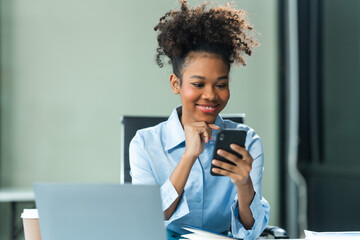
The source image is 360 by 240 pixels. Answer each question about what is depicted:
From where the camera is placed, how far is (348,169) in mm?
2932

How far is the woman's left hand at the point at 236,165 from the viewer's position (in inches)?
41.8

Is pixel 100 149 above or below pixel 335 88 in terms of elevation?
below

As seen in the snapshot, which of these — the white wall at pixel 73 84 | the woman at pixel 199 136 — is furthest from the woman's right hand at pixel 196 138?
the white wall at pixel 73 84

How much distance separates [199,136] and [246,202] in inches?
7.8

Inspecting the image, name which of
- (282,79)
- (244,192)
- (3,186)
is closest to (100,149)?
(3,186)

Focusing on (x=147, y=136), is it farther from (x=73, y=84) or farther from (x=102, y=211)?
(x=73, y=84)

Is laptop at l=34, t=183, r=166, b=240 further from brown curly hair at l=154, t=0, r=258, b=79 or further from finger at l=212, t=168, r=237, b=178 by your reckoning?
brown curly hair at l=154, t=0, r=258, b=79

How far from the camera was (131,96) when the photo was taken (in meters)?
3.29

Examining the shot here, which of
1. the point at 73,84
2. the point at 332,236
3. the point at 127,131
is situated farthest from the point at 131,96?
the point at 332,236

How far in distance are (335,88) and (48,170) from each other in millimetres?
1896

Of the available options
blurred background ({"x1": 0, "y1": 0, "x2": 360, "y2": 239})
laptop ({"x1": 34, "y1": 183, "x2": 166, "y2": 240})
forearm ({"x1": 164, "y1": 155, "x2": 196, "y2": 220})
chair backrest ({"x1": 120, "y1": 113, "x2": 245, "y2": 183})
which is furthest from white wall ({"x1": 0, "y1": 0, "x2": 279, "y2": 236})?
laptop ({"x1": 34, "y1": 183, "x2": 166, "y2": 240})

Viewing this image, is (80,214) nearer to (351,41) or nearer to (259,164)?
(259,164)

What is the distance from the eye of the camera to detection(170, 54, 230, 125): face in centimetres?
126

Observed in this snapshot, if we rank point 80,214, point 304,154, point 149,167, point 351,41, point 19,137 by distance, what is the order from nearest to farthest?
point 80,214
point 149,167
point 351,41
point 19,137
point 304,154
